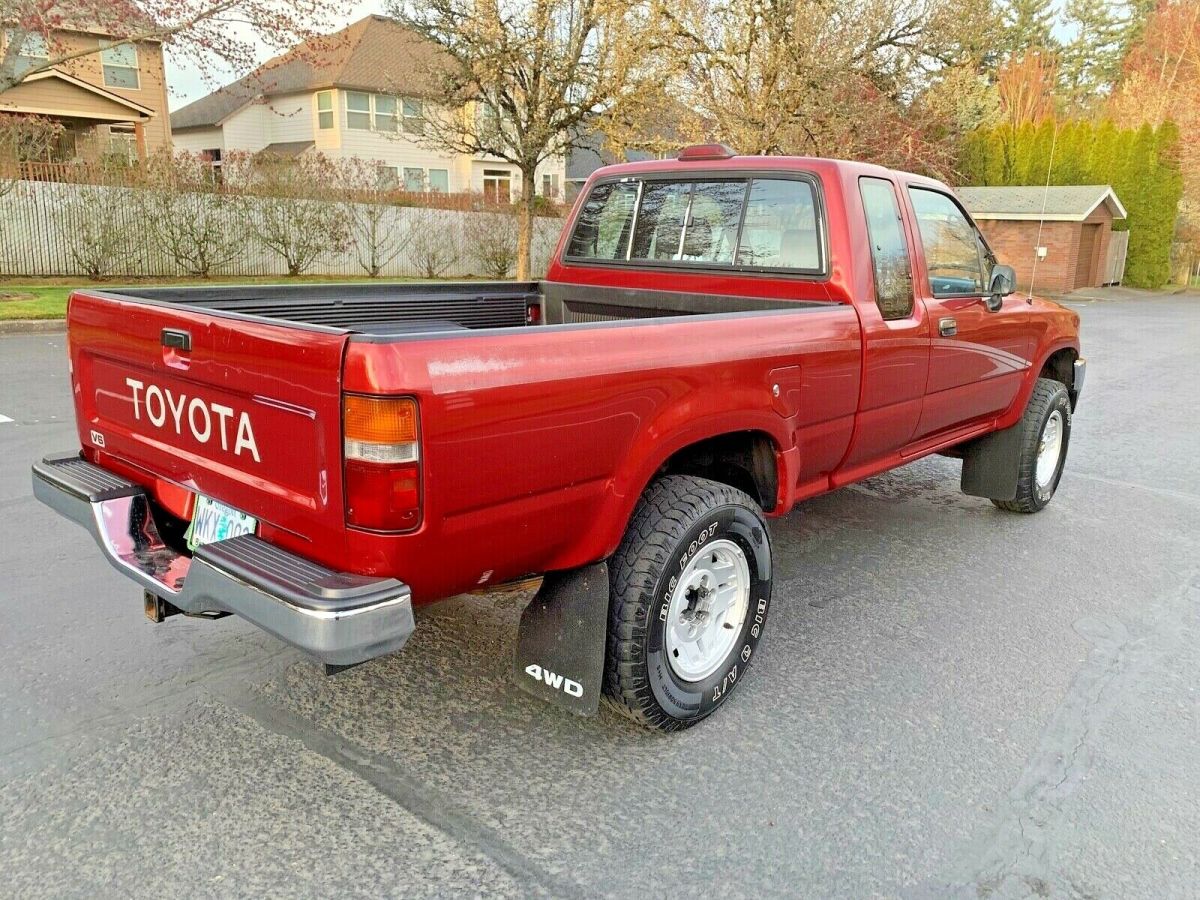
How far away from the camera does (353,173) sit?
21969 millimetres

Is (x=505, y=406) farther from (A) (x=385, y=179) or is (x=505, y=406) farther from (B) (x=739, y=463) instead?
(A) (x=385, y=179)

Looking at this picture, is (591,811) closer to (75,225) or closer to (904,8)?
(75,225)

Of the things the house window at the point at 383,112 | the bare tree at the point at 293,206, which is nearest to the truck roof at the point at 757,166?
the bare tree at the point at 293,206

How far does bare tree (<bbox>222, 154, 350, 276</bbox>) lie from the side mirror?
17.3m

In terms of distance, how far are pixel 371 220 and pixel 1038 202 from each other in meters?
22.1

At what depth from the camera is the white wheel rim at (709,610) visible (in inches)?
125

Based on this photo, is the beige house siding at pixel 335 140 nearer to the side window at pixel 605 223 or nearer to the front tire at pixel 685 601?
the side window at pixel 605 223

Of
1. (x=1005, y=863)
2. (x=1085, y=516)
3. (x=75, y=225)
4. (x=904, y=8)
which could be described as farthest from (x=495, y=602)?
(x=904, y=8)

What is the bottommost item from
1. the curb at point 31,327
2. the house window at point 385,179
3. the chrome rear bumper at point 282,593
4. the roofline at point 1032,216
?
the curb at point 31,327

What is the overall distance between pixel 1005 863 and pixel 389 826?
5.63ft

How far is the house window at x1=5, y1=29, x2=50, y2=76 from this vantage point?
15547 millimetres

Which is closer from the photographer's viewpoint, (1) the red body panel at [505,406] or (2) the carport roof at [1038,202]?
(1) the red body panel at [505,406]

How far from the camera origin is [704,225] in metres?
4.51

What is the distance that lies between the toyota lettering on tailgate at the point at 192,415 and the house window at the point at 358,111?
35.7 meters
